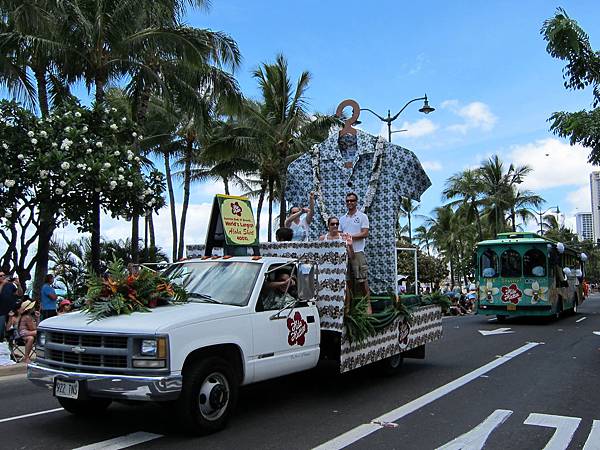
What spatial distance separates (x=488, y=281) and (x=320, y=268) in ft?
44.5

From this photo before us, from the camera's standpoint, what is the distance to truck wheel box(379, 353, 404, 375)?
906 centimetres

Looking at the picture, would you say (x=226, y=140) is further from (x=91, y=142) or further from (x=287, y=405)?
(x=287, y=405)

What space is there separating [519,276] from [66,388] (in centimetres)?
1641

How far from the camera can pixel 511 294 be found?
62.3ft

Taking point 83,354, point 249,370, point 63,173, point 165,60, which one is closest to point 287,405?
point 249,370

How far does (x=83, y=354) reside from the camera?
218 inches

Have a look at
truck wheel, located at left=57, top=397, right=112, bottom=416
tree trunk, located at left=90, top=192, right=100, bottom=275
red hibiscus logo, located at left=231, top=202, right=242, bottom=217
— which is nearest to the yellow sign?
red hibiscus logo, located at left=231, top=202, right=242, bottom=217

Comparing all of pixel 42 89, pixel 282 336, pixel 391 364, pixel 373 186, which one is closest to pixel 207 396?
pixel 282 336

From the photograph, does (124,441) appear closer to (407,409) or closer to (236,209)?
(407,409)

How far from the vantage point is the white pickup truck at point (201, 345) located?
527 centimetres

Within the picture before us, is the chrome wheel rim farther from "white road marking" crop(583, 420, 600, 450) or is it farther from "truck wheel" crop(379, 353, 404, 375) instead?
"truck wheel" crop(379, 353, 404, 375)

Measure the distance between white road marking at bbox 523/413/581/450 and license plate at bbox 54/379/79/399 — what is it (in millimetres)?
4387

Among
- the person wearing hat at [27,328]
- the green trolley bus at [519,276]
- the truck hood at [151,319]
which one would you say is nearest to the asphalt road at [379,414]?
the truck hood at [151,319]

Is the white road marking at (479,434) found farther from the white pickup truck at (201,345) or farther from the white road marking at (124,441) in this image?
the white road marking at (124,441)
